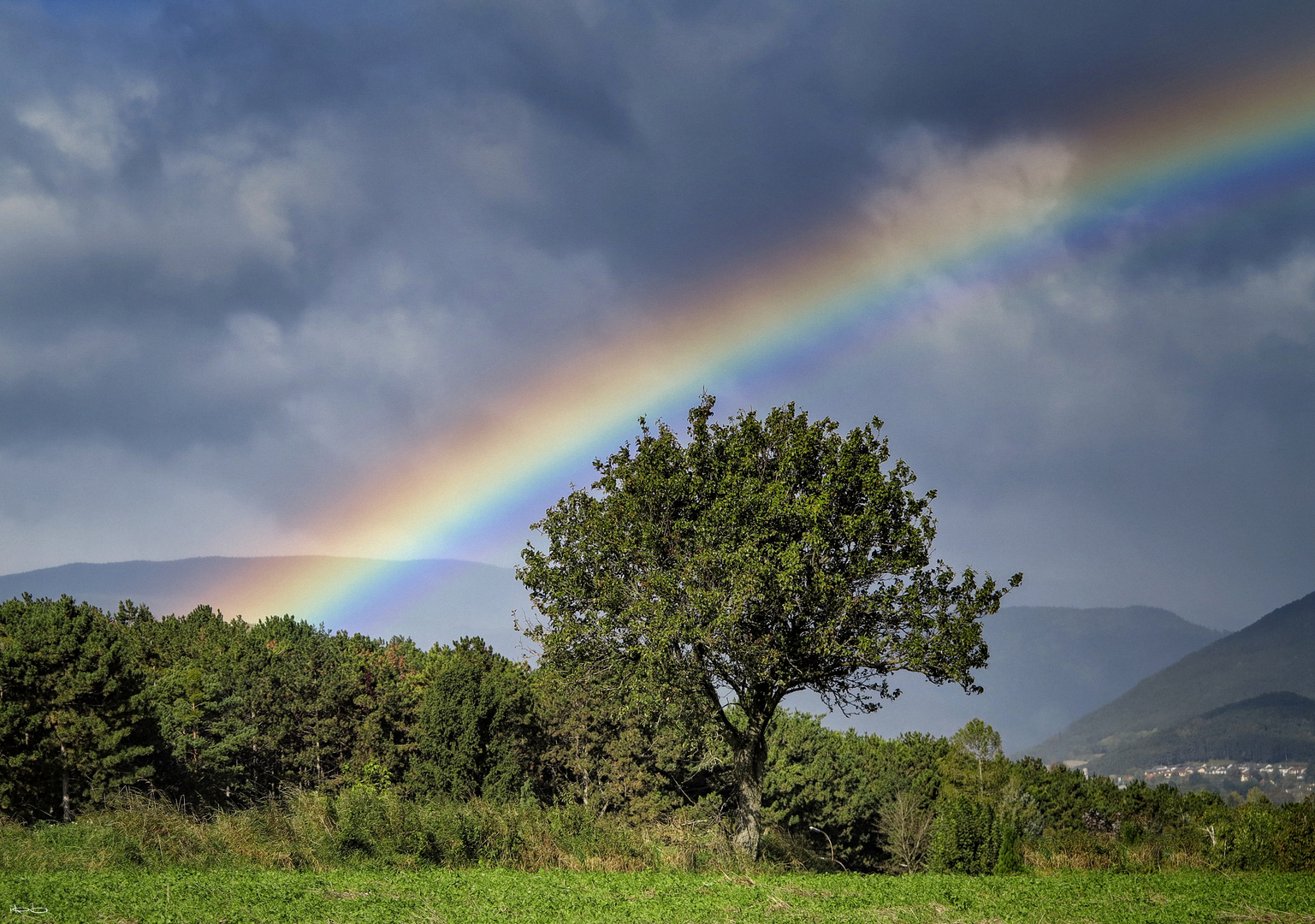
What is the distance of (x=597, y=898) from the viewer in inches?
553

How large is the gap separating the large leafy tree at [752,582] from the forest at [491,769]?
1.77 m

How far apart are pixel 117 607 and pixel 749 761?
10946cm

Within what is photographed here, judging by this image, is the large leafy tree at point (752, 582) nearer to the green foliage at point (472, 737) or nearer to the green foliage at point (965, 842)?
the green foliage at point (965, 842)

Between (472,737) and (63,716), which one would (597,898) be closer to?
(63,716)

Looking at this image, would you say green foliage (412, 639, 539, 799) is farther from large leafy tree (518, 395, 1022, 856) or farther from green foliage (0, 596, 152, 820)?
large leafy tree (518, 395, 1022, 856)

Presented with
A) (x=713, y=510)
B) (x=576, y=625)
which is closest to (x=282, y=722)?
(x=576, y=625)

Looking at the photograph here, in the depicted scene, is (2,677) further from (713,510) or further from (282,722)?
(713,510)

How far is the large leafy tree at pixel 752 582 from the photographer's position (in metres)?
20.3

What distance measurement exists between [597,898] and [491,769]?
45045 millimetres

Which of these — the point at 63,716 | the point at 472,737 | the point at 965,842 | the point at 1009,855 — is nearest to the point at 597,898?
the point at 1009,855

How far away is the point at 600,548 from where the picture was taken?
22.2 m

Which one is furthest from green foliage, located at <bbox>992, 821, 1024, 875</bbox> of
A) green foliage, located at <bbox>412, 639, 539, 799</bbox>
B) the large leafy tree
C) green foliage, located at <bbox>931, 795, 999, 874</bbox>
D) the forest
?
green foliage, located at <bbox>412, 639, 539, 799</bbox>

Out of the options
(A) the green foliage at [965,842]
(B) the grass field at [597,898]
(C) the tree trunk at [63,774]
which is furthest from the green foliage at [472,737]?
(B) the grass field at [597,898]

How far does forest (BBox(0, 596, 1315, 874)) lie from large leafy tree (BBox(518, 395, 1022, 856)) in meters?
1.77
